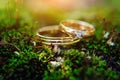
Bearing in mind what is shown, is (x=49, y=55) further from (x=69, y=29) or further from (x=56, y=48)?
(x=69, y=29)

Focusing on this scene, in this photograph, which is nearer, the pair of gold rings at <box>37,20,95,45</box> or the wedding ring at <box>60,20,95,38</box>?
the pair of gold rings at <box>37,20,95,45</box>

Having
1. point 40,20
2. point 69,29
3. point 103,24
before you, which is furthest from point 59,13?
point 69,29

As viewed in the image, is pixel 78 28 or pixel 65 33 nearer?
pixel 65 33

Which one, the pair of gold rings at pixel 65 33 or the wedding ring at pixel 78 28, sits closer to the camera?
the pair of gold rings at pixel 65 33

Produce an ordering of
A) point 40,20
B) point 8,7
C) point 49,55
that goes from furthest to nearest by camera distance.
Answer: point 40,20 → point 8,7 → point 49,55
